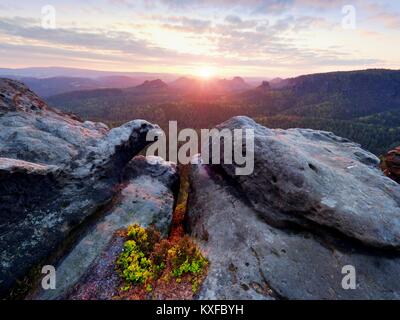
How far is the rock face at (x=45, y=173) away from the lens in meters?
11.5

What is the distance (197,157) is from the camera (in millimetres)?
22703

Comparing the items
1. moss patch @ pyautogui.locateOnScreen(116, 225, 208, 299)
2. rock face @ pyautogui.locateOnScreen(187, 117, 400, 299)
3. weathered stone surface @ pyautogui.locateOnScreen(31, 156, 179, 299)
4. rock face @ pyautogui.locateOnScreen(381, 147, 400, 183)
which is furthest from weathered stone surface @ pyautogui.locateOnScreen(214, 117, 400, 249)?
rock face @ pyautogui.locateOnScreen(381, 147, 400, 183)

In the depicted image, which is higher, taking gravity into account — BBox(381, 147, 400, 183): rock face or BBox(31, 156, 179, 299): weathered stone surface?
BBox(381, 147, 400, 183): rock face

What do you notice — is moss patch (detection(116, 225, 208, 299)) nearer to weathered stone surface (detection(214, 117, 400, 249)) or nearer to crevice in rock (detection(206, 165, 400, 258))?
crevice in rock (detection(206, 165, 400, 258))

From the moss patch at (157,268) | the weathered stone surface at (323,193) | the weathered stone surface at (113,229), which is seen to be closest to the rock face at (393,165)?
the weathered stone surface at (323,193)

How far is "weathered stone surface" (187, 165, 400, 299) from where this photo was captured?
37.2 ft

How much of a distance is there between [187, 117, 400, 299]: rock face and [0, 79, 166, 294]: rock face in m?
6.29

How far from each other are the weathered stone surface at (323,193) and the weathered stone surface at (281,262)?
78 centimetres

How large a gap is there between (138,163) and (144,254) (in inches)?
356

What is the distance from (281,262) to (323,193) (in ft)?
12.8

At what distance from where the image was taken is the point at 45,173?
501 inches

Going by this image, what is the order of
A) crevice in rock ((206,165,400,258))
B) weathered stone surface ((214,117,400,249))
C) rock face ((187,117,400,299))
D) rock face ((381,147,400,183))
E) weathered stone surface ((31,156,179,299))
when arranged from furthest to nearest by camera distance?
rock face ((381,147,400,183)) → crevice in rock ((206,165,400,258)) → weathered stone surface ((214,117,400,249)) → rock face ((187,117,400,299)) → weathered stone surface ((31,156,179,299))

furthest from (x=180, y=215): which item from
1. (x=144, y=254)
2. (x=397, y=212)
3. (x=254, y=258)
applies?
(x=397, y=212)
